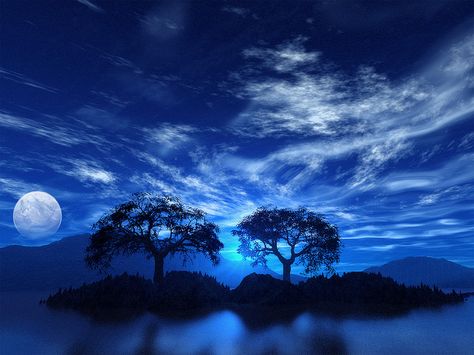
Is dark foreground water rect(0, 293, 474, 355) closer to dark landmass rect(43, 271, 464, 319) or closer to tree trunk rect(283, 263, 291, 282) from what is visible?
dark landmass rect(43, 271, 464, 319)

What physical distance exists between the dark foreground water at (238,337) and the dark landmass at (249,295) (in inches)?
341

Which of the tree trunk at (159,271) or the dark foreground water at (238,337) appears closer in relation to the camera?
the dark foreground water at (238,337)

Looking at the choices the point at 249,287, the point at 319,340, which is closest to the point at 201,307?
the point at 249,287

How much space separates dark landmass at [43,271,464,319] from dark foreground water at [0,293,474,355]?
8.66 meters

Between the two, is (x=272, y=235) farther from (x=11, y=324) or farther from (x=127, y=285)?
(x=11, y=324)

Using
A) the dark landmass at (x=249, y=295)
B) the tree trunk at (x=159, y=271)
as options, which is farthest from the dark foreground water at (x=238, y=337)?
the tree trunk at (x=159, y=271)

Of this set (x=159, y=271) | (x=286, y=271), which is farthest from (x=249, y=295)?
(x=286, y=271)

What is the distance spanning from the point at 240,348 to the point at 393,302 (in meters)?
23.4

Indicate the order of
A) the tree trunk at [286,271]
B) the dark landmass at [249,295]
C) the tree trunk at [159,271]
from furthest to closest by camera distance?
the tree trunk at [286,271], the tree trunk at [159,271], the dark landmass at [249,295]

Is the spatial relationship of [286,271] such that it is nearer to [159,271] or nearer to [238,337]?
[159,271]

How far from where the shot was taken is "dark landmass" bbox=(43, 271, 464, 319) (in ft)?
78.1

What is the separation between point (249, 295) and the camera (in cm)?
2811

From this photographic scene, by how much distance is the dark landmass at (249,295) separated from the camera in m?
23.8

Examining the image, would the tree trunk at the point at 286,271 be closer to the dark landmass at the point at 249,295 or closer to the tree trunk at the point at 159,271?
the dark landmass at the point at 249,295
